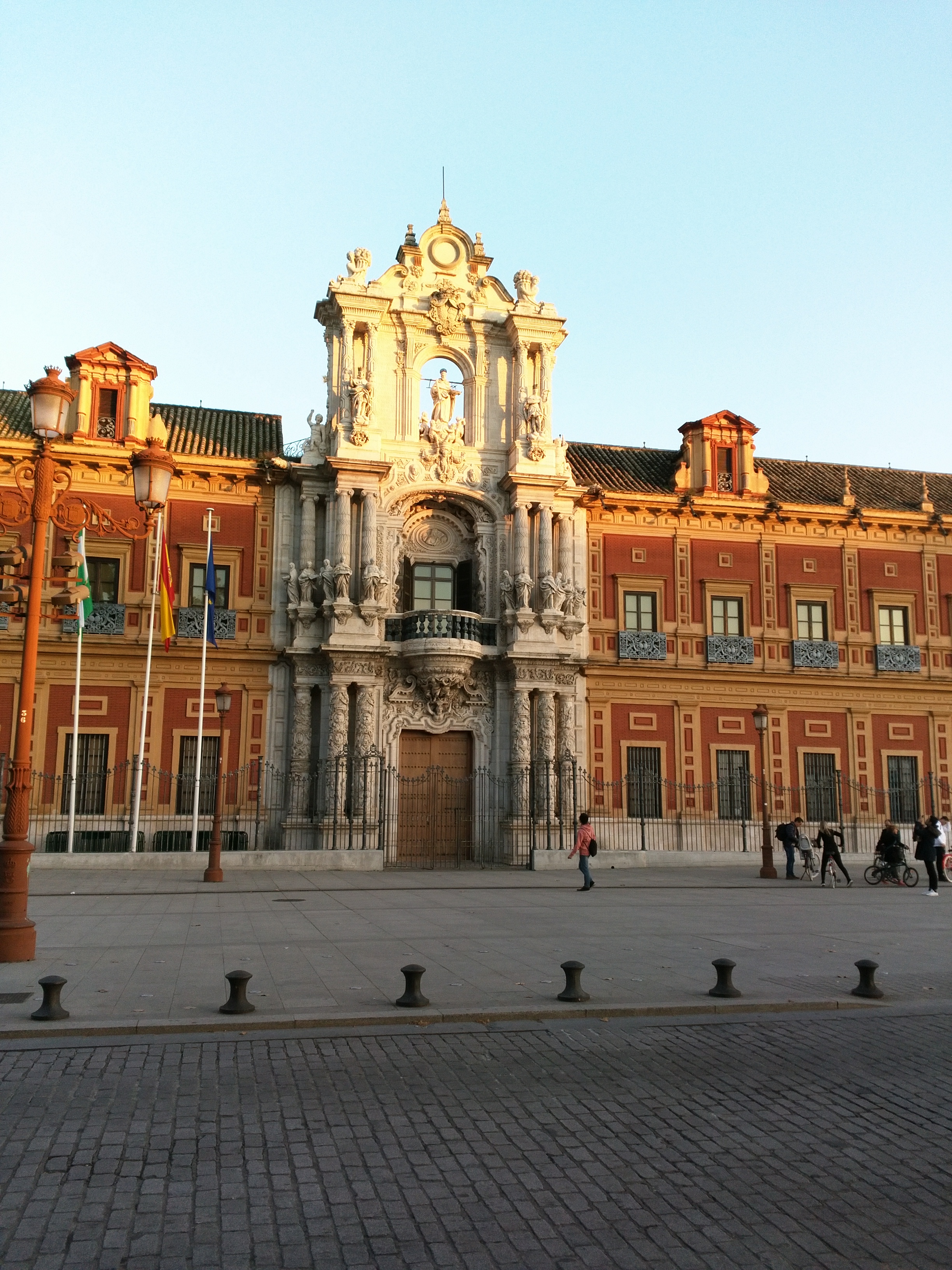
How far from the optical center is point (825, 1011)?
386 inches

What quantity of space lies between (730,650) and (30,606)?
2420 cm

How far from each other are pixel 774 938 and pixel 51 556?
22.8 m

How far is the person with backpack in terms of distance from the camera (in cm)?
2544

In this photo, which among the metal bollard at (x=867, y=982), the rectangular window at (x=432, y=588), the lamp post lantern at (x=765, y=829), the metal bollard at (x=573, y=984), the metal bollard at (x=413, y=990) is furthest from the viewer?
the rectangular window at (x=432, y=588)

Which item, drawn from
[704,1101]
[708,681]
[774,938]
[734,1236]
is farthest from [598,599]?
[734,1236]

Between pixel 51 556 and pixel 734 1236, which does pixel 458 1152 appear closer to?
pixel 734 1236

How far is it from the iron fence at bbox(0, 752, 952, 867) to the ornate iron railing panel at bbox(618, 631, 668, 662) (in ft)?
11.2

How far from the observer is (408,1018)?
29.4 feet

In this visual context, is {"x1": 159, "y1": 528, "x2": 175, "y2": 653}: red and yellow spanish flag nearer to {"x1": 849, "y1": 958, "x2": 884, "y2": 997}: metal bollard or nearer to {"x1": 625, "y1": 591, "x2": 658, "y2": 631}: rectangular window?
{"x1": 625, "y1": 591, "x2": 658, "y2": 631}: rectangular window

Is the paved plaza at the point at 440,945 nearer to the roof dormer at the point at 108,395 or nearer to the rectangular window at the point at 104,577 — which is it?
the rectangular window at the point at 104,577

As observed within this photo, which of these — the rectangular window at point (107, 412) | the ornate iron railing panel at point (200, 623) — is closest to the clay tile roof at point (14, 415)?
the rectangular window at point (107, 412)

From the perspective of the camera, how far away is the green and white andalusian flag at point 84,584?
22.6 meters

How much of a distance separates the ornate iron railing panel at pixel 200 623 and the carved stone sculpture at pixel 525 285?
42.6 feet

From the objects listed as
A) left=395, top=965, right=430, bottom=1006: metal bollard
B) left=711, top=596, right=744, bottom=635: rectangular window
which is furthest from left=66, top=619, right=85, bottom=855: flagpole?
left=711, top=596, right=744, bottom=635: rectangular window
